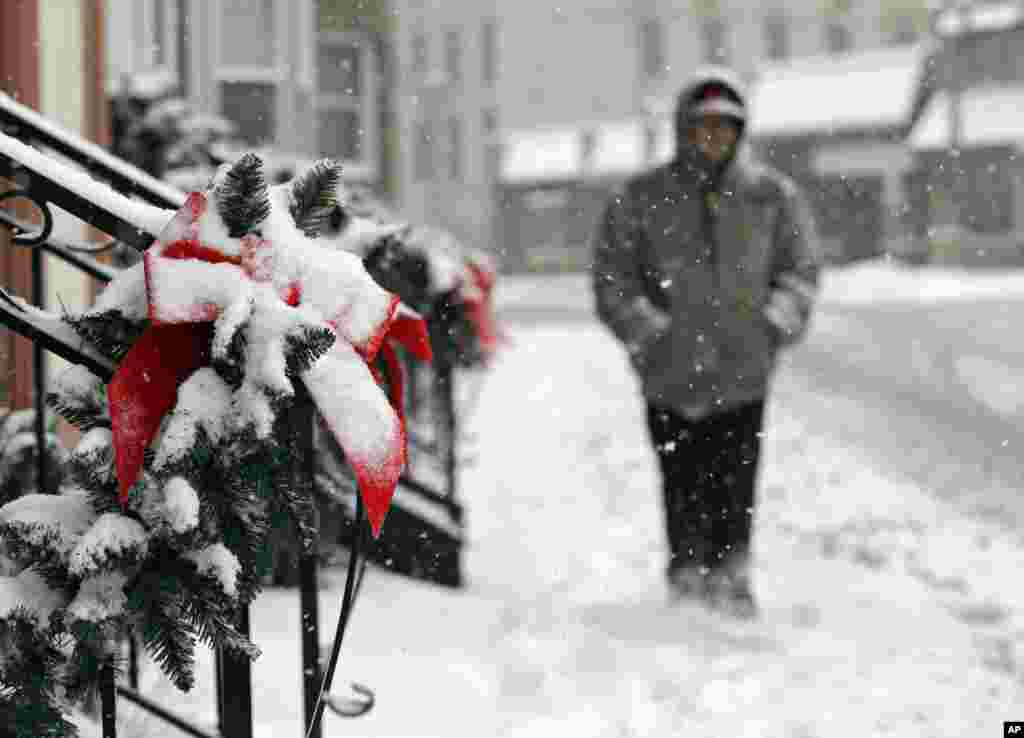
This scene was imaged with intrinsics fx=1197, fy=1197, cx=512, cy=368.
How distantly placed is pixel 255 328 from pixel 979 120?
119 ft

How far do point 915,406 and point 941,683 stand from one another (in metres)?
7.14

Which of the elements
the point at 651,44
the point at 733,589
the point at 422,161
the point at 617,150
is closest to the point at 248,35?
the point at 733,589

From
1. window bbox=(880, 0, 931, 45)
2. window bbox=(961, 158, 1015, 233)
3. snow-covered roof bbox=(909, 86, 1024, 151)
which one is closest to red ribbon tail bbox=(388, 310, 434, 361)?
snow-covered roof bbox=(909, 86, 1024, 151)

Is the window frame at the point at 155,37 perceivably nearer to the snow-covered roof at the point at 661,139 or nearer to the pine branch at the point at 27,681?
the pine branch at the point at 27,681

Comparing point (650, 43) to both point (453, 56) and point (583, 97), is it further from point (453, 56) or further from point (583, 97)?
point (453, 56)

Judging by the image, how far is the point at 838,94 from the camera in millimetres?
38562

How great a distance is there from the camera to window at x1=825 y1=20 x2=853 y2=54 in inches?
1922

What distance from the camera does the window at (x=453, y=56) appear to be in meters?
47.2

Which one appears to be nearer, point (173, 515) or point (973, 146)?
point (173, 515)

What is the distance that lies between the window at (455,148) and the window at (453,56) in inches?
64.9

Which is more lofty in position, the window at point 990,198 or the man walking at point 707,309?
the window at point 990,198

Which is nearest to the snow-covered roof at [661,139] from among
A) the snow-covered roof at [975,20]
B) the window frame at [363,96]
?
the snow-covered roof at [975,20]

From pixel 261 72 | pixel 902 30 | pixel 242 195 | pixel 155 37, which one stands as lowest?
pixel 242 195

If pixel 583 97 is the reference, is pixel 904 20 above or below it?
above
